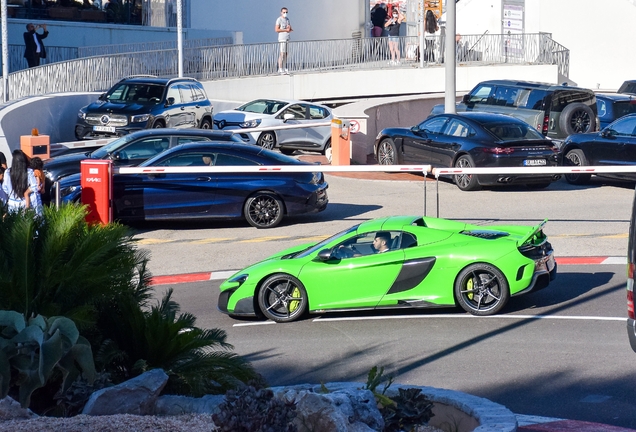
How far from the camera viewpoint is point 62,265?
6.58 m

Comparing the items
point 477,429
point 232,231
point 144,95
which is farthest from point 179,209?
point 477,429

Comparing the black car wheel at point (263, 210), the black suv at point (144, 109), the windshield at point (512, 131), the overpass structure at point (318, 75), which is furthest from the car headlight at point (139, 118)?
the windshield at point (512, 131)

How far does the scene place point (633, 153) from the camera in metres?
19.7

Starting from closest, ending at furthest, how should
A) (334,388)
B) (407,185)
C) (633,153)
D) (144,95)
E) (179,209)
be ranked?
(334,388)
(179,209)
(633,153)
(407,185)
(144,95)

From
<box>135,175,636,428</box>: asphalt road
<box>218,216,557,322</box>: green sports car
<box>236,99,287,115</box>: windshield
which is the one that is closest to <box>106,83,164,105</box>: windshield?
<box>236,99,287,115</box>: windshield

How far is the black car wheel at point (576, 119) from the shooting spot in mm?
24250

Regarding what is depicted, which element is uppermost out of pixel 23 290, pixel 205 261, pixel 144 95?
pixel 144 95

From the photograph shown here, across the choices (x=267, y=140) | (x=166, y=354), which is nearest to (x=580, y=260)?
(x=166, y=354)

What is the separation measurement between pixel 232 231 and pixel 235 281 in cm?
545

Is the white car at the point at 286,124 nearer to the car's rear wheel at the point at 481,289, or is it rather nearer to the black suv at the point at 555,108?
the black suv at the point at 555,108

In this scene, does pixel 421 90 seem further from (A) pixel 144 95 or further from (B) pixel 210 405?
(B) pixel 210 405

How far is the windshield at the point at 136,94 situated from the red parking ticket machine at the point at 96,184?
973 centimetres

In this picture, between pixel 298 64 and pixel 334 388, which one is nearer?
pixel 334 388

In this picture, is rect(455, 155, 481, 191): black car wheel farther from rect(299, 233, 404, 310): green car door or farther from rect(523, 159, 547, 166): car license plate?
rect(299, 233, 404, 310): green car door
